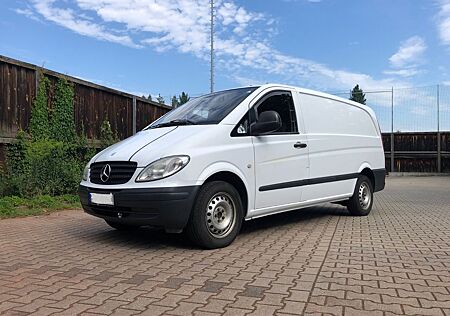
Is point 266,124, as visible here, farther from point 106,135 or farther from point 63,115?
point 106,135

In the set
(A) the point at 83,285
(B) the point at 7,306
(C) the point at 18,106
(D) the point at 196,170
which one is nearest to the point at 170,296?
(A) the point at 83,285

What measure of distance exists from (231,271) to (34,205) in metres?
5.65

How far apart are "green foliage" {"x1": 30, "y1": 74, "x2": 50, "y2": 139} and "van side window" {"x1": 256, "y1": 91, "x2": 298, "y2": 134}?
18.6 ft

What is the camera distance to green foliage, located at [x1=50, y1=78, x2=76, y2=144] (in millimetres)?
10250

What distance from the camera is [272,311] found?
331cm

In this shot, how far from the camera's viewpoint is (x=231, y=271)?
4.41 m

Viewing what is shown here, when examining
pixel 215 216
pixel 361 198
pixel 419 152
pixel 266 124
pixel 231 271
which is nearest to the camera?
pixel 231 271

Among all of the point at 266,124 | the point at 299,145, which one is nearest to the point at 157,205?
the point at 266,124

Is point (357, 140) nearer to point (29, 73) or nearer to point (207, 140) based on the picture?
point (207, 140)

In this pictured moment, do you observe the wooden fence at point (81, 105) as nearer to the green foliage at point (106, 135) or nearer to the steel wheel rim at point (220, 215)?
the green foliage at point (106, 135)

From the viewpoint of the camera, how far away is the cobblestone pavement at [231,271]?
3.44 meters

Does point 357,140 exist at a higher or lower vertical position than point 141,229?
higher

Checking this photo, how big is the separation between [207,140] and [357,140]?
389cm

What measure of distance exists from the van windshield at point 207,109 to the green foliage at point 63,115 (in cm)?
453
